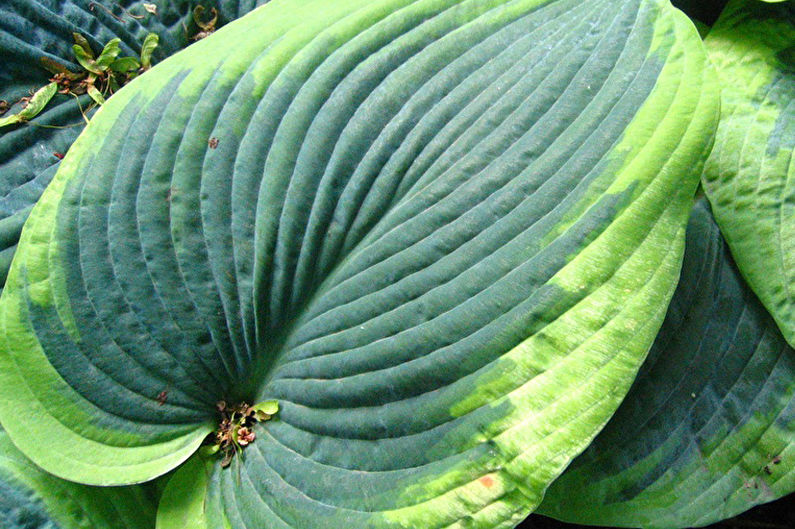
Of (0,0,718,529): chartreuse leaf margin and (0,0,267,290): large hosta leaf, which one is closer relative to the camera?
(0,0,718,529): chartreuse leaf margin

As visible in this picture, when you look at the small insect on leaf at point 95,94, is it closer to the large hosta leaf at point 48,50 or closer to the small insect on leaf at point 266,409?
the large hosta leaf at point 48,50

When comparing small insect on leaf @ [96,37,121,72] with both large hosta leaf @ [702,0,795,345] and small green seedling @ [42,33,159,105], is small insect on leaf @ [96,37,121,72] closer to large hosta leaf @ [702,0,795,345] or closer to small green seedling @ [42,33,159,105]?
small green seedling @ [42,33,159,105]

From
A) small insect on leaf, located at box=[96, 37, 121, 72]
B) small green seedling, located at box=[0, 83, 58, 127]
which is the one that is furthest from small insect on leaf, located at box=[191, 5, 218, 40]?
small green seedling, located at box=[0, 83, 58, 127]

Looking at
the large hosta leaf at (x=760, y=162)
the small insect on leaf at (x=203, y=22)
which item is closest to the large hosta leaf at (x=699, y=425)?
the large hosta leaf at (x=760, y=162)

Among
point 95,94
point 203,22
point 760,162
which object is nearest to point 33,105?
point 95,94

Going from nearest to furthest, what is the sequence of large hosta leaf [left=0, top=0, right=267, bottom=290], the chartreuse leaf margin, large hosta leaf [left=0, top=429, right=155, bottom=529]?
1. the chartreuse leaf margin
2. large hosta leaf [left=0, top=429, right=155, bottom=529]
3. large hosta leaf [left=0, top=0, right=267, bottom=290]

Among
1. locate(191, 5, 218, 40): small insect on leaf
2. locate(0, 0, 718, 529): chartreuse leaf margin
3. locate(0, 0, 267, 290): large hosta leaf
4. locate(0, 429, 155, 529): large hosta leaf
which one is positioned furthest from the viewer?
locate(191, 5, 218, 40): small insect on leaf
